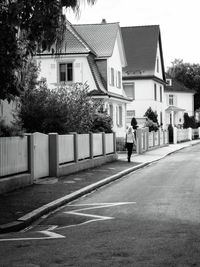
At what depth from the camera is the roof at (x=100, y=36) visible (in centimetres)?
4312

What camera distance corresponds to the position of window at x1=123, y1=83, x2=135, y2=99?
60.4m

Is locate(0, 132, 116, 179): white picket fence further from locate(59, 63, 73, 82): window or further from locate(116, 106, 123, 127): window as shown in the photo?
locate(116, 106, 123, 127): window

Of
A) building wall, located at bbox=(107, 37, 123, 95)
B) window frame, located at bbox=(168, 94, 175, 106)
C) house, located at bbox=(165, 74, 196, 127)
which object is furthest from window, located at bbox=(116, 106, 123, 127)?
window frame, located at bbox=(168, 94, 175, 106)

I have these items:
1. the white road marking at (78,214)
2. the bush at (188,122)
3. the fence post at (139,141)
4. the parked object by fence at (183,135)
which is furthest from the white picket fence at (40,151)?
the bush at (188,122)

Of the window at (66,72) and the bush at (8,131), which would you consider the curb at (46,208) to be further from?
the window at (66,72)

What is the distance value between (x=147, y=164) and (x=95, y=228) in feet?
56.1

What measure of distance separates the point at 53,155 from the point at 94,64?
2407 cm

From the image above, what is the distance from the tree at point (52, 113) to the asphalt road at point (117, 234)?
25.0 feet

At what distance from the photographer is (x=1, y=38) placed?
10984mm

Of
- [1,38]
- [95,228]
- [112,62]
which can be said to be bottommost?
[95,228]

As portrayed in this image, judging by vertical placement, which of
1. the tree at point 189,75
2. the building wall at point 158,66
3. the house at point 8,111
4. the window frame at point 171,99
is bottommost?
the house at point 8,111

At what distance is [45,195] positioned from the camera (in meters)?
14.3

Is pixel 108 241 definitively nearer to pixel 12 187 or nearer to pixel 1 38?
pixel 1 38

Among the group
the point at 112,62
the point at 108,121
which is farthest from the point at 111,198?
the point at 112,62
